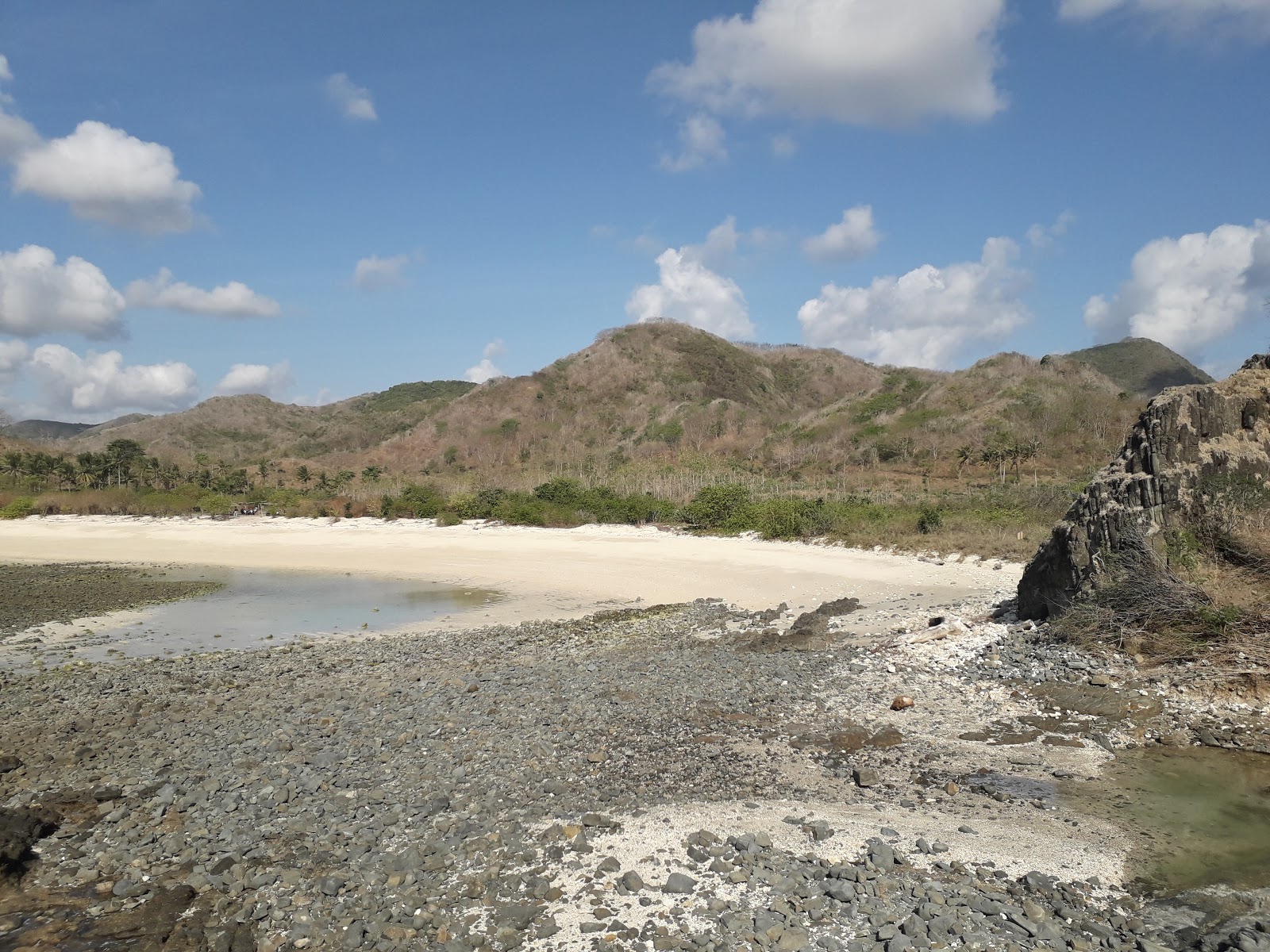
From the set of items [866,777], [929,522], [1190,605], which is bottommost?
[866,777]

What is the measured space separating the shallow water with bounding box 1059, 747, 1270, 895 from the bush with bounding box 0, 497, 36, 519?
2370 inches

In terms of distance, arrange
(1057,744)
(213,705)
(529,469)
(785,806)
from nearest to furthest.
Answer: (785,806), (1057,744), (213,705), (529,469)

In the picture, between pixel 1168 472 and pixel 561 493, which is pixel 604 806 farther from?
pixel 561 493

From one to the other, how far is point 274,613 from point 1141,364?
143m

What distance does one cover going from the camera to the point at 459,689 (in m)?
11.3

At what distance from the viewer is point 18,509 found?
162 ft

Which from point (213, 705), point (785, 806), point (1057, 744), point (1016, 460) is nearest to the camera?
point (785, 806)

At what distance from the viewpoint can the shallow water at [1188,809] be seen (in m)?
5.64

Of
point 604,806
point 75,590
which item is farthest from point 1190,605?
point 75,590

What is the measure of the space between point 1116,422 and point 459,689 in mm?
58142

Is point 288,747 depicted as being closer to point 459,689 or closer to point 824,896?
point 459,689

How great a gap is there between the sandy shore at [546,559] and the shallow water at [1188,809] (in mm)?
8761

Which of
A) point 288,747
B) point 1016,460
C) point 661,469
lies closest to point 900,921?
point 288,747

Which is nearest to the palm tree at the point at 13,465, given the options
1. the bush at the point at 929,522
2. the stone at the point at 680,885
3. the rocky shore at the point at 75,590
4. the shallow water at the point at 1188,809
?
the rocky shore at the point at 75,590
